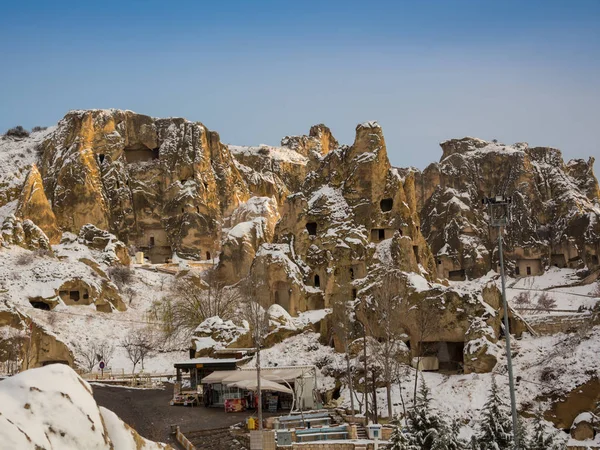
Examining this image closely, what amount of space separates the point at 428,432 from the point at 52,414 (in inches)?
768

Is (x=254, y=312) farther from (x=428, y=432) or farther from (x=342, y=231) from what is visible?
(x=428, y=432)

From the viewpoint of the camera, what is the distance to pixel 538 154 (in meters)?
109

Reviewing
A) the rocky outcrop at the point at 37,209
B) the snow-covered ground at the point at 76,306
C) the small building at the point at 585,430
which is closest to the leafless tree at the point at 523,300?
the snow-covered ground at the point at 76,306

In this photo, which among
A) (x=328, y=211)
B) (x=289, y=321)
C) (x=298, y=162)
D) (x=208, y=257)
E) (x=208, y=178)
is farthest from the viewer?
(x=298, y=162)

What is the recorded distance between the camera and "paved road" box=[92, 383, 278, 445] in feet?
99.3

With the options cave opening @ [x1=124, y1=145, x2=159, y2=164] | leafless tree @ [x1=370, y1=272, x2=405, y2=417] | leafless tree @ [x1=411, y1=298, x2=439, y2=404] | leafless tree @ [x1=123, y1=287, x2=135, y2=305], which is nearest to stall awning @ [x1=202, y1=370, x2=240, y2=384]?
leafless tree @ [x1=370, y1=272, x2=405, y2=417]

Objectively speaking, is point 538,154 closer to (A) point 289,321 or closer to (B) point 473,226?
(B) point 473,226

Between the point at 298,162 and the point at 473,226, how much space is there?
40.8m

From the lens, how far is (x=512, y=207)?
102812 millimetres

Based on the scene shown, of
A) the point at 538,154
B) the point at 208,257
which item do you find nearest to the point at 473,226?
the point at 538,154

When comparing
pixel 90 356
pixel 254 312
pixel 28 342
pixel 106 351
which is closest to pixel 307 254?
pixel 254 312

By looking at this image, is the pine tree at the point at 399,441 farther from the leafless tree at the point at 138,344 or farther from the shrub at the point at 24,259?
the shrub at the point at 24,259

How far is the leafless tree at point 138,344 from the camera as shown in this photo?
55503 mm

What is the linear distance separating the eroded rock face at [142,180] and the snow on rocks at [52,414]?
8936 centimetres
